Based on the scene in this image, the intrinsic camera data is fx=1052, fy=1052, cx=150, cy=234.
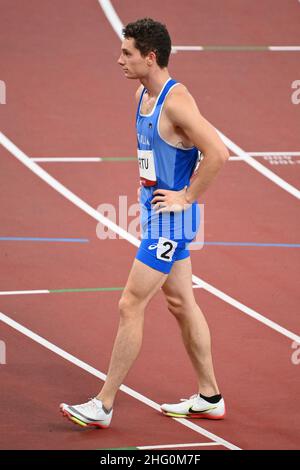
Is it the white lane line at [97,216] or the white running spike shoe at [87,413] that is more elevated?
the white lane line at [97,216]

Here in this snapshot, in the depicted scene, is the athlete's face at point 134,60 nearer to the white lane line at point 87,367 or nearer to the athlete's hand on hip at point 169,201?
the athlete's hand on hip at point 169,201

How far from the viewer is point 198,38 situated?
13.8m

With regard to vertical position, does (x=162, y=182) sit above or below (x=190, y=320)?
above

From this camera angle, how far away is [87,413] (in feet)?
21.3

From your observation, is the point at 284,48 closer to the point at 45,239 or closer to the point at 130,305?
the point at 45,239

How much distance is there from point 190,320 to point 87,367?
3.51 ft

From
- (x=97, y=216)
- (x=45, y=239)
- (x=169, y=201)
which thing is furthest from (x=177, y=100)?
(x=97, y=216)

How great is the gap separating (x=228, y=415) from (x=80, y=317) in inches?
69.6

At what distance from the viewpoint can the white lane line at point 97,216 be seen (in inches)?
322

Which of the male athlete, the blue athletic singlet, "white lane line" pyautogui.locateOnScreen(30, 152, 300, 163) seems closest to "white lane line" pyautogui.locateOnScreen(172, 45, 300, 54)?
"white lane line" pyautogui.locateOnScreen(30, 152, 300, 163)

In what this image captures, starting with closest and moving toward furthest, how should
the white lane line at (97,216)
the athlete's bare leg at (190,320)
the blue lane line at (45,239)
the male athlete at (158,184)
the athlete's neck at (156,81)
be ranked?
1. the male athlete at (158,184)
2. the athlete's neck at (156,81)
3. the athlete's bare leg at (190,320)
4. the white lane line at (97,216)
5. the blue lane line at (45,239)

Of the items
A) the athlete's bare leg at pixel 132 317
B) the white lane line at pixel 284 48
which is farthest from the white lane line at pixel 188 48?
the athlete's bare leg at pixel 132 317

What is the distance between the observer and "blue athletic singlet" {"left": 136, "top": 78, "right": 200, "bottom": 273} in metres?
6.36

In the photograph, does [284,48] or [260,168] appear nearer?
[260,168]
